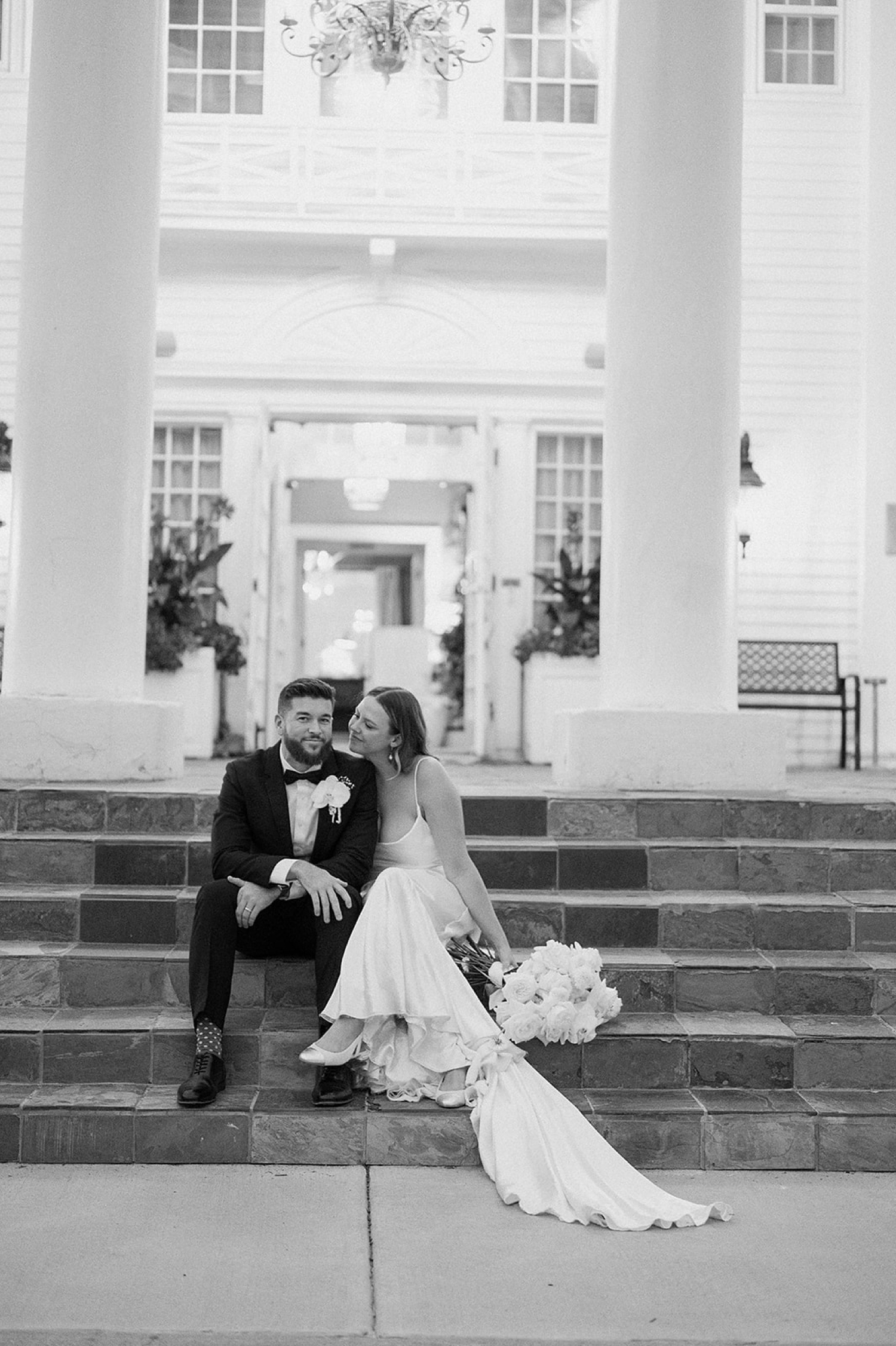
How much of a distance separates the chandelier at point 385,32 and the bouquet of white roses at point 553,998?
6.66 metres

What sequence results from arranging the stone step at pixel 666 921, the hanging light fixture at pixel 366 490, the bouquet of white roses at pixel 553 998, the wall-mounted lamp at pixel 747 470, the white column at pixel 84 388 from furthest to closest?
the hanging light fixture at pixel 366 490, the wall-mounted lamp at pixel 747 470, the white column at pixel 84 388, the stone step at pixel 666 921, the bouquet of white roses at pixel 553 998

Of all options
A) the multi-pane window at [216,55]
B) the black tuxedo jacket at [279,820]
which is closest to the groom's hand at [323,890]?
the black tuxedo jacket at [279,820]

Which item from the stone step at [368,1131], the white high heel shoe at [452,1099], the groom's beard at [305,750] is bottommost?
the stone step at [368,1131]

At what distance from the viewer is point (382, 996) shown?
146 inches

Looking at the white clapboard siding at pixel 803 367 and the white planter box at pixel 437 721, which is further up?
the white clapboard siding at pixel 803 367

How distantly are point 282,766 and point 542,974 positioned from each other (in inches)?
40.3

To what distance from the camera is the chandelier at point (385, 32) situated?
8.77m

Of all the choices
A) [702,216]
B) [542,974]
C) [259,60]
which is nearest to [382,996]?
[542,974]

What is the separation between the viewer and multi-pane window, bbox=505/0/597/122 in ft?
33.5

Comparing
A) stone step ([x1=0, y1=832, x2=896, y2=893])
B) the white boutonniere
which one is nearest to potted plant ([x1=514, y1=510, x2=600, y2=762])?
stone step ([x1=0, y1=832, x2=896, y2=893])

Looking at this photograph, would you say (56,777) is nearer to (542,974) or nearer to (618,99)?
(542,974)

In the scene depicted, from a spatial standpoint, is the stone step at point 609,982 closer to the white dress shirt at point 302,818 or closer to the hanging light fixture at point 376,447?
the white dress shirt at point 302,818

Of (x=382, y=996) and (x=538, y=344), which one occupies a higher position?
(x=538, y=344)

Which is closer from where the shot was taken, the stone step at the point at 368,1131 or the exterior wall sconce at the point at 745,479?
the stone step at the point at 368,1131
